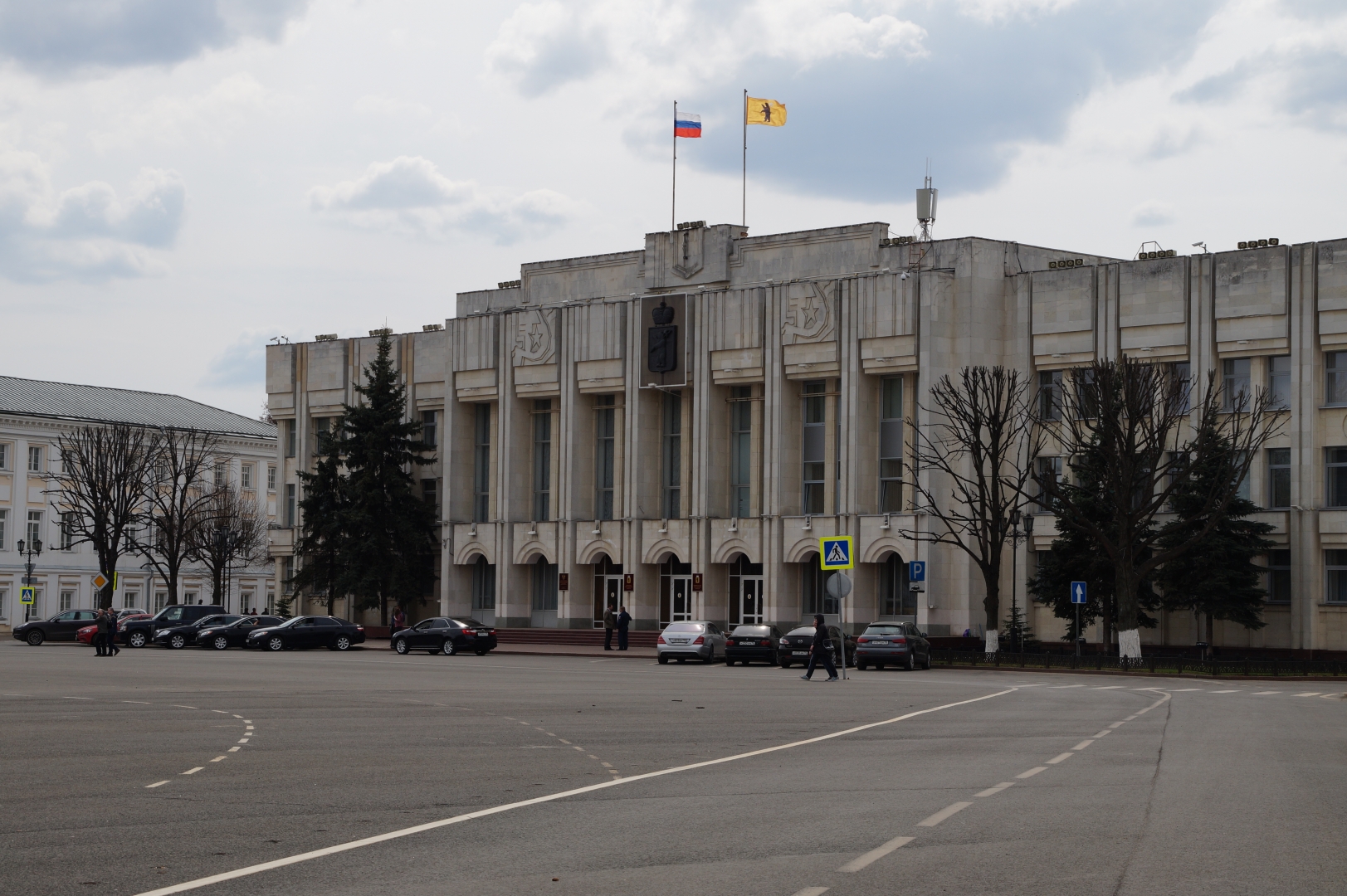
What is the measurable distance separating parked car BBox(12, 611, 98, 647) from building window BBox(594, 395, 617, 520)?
21.1 m

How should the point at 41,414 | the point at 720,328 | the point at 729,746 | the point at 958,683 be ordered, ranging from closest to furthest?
1. the point at 729,746
2. the point at 958,683
3. the point at 720,328
4. the point at 41,414

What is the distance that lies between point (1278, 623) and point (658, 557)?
24.6 m

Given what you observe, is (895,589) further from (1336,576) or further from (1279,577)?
(1336,576)

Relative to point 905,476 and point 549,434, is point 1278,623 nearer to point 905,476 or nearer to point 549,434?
point 905,476

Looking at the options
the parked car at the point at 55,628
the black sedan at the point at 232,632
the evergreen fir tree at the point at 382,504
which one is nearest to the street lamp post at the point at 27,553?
the parked car at the point at 55,628

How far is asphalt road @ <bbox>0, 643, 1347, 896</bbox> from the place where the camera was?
991 cm

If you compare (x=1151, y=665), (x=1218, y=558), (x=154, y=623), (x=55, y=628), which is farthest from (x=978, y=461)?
(x=55, y=628)

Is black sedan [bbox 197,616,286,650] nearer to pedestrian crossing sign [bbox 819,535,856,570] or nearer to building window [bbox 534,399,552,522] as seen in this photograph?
building window [bbox 534,399,552,522]

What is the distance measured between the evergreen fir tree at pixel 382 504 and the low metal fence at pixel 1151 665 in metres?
29.3

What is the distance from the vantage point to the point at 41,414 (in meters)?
92.5

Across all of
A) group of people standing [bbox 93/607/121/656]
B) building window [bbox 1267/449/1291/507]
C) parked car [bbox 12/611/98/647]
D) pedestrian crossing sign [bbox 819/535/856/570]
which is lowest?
parked car [bbox 12/611/98/647]

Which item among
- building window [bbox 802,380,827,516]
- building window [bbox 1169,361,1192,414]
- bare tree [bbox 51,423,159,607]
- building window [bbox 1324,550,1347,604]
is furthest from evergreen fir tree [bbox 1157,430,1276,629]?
bare tree [bbox 51,423,159,607]

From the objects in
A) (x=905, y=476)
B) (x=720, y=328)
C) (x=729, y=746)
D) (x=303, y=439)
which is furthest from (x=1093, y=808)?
(x=303, y=439)

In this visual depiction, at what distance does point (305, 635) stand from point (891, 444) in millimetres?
23059
